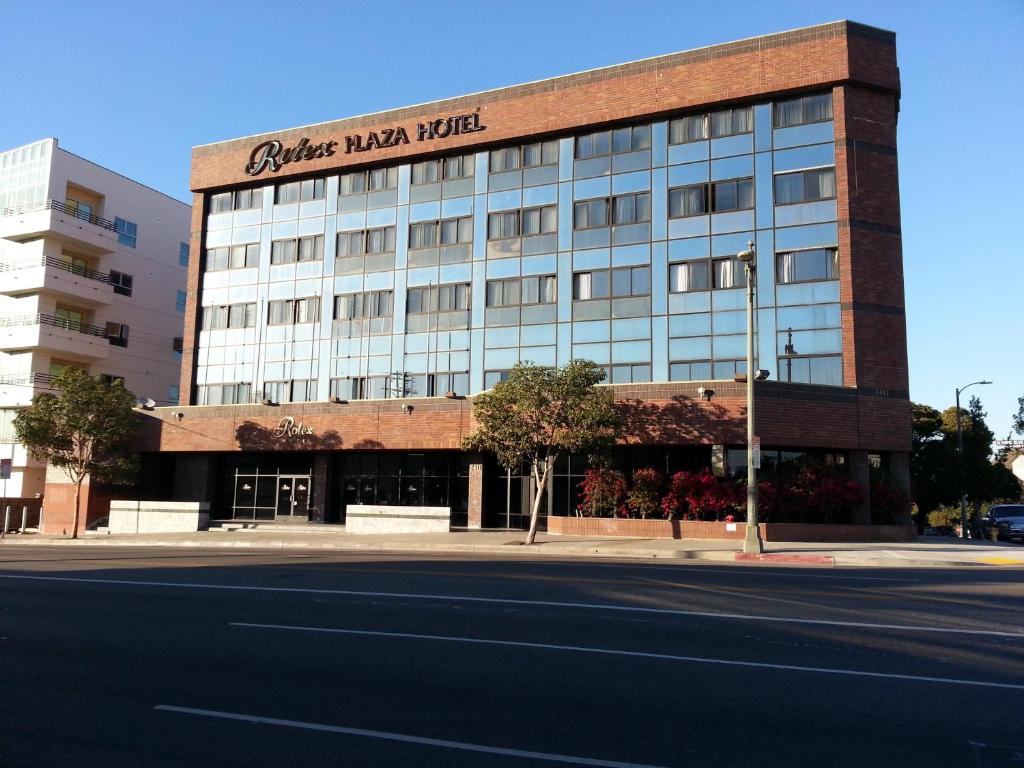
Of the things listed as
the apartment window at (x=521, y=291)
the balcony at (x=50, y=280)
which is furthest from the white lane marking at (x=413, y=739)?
the balcony at (x=50, y=280)

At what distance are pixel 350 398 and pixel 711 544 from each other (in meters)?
20.3

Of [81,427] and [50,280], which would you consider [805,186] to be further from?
[50,280]

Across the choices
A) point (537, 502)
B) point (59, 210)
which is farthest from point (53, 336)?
point (537, 502)

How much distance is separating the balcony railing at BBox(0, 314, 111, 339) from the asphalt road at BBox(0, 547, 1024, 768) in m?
38.9

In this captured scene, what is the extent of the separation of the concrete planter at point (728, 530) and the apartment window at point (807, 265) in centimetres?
984

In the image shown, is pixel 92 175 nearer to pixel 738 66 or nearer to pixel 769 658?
pixel 738 66

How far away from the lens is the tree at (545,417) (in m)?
27.2

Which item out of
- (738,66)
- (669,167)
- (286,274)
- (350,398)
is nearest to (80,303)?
(286,274)

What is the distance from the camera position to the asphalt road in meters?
5.65

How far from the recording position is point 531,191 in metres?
37.5

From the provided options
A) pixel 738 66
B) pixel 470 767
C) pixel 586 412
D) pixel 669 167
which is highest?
pixel 738 66

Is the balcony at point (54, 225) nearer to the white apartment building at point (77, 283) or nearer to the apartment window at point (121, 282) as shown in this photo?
the white apartment building at point (77, 283)

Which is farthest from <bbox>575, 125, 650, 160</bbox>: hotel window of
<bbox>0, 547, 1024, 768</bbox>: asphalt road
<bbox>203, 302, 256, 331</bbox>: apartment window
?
<bbox>0, 547, 1024, 768</bbox>: asphalt road

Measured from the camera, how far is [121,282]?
5272cm
